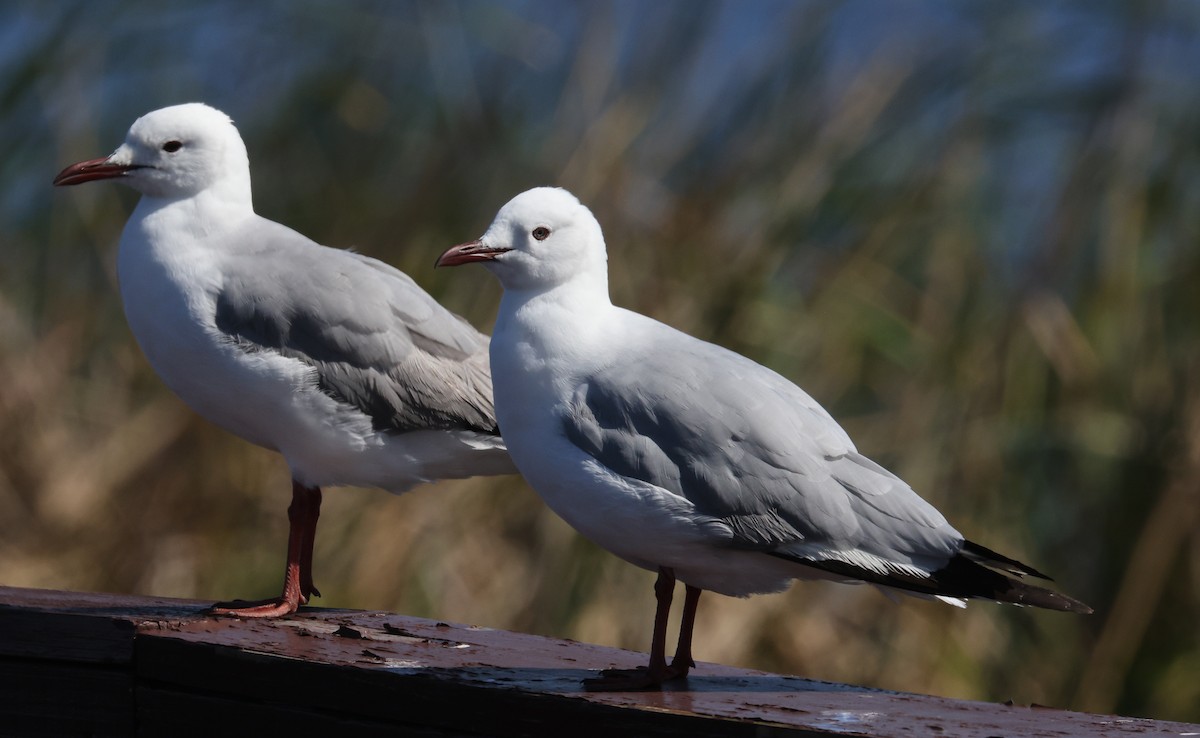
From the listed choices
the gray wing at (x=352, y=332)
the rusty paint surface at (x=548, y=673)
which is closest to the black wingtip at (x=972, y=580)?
the rusty paint surface at (x=548, y=673)

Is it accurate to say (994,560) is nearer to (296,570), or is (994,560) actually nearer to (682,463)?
(682,463)

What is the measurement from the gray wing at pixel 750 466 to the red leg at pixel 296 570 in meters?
0.84

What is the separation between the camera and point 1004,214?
15.7 ft

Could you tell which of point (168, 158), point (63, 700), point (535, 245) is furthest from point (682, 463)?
point (168, 158)

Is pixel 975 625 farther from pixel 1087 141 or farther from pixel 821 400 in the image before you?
pixel 1087 141

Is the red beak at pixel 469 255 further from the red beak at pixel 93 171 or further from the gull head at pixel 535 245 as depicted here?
the red beak at pixel 93 171

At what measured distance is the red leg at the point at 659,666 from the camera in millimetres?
2186

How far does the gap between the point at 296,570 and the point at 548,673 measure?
0.73 m

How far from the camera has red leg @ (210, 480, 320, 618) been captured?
277 centimetres

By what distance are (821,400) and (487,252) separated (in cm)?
225

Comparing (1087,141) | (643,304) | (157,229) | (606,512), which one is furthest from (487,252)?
(1087,141)

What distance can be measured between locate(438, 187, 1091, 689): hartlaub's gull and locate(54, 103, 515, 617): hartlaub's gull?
502 millimetres

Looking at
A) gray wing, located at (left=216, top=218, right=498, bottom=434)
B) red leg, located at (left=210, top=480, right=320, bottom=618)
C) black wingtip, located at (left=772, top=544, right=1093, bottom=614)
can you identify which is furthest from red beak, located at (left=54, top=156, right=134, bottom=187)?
black wingtip, located at (left=772, top=544, right=1093, bottom=614)

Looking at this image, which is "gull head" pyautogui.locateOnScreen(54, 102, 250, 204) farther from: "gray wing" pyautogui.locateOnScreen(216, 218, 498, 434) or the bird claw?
the bird claw
